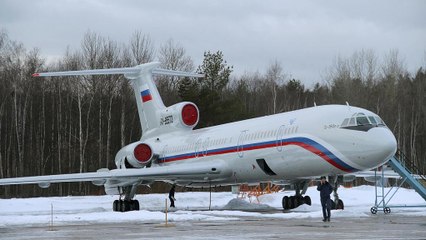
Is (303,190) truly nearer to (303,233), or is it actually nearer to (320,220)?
(320,220)

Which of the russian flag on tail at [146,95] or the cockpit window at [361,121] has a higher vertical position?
the russian flag on tail at [146,95]

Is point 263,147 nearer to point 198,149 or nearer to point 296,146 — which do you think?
point 296,146

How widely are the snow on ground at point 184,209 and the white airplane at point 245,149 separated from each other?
1181 mm

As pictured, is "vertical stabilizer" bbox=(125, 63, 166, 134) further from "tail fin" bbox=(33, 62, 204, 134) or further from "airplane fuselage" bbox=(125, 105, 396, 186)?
"airplane fuselage" bbox=(125, 105, 396, 186)

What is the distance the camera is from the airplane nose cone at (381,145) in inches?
792

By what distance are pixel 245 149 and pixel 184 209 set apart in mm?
5108

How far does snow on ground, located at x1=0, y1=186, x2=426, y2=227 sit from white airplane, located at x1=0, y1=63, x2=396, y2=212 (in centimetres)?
118

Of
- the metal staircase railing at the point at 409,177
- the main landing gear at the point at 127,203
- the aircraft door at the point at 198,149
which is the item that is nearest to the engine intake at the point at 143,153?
the main landing gear at the point at 127,203

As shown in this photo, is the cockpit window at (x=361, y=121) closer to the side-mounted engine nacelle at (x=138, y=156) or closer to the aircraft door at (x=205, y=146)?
the aircraft door at (x=205, y=146)

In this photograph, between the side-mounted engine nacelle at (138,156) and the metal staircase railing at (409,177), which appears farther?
the side-mounted engine nacelle at (138,156)

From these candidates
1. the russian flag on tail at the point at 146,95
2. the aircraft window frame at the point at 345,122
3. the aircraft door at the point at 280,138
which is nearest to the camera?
the aircraft window frame at the point at 345,122

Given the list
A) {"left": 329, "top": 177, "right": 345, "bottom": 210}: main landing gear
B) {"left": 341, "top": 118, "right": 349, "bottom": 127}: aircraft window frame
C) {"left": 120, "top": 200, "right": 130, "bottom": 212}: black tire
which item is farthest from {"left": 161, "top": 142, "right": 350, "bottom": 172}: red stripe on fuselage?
{"left": 120, "top": 200, "right": 130, "bottom": 212}: black tire

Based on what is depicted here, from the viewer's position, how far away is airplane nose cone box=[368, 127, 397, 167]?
2012 cm

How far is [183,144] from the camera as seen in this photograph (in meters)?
29.0
